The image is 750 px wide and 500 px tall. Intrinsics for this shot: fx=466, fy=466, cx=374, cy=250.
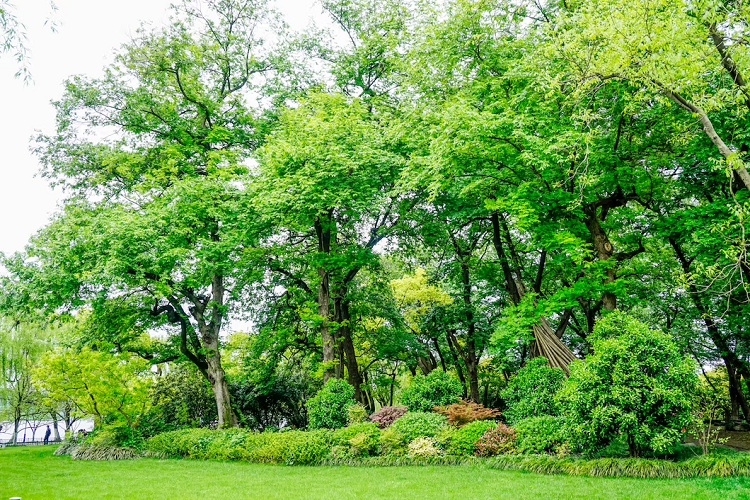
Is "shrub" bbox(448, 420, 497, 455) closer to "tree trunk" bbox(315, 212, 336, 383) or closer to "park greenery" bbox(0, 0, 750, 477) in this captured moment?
"park greenery" bbox(0, 0, 750, 477)

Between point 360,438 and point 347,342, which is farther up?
point 347,342

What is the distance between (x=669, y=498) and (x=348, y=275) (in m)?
11.3

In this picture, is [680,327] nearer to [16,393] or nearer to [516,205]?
[516,205]

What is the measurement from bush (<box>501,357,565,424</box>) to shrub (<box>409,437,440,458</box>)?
7.03ft

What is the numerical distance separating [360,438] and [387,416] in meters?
1.53

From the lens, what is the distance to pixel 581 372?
26.5ft

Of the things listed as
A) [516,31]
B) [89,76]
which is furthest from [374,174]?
[89,76]

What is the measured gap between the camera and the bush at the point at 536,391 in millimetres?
10180

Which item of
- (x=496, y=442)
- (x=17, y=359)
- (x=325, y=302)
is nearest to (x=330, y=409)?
(x=325, y=302)

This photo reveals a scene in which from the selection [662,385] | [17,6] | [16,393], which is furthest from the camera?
[16,393]

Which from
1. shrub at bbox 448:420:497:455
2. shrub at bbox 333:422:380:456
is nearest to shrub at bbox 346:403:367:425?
shrub at bbox 333:422:380:456

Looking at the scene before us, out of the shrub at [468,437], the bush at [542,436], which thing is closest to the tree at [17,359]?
the shrub at [468,437]

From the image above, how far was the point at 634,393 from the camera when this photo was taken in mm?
7387

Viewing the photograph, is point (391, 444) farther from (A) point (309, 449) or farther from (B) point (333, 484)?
(B) point (333, 484)
